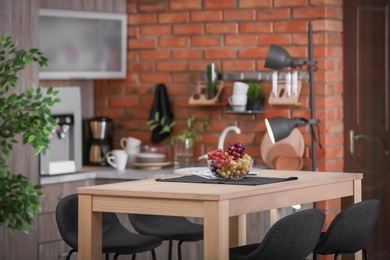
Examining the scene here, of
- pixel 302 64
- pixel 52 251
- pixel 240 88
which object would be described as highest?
pixel 302 64

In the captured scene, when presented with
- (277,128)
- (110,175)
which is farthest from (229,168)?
(110,175)

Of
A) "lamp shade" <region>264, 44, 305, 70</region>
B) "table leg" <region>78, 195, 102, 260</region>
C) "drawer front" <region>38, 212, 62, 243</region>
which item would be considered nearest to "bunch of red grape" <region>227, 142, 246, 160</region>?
"table leg" <region>78, 195, 102, 260</region>

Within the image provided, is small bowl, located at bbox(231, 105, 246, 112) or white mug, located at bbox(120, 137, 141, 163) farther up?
small bowl, located at bbox(231, 105, 246, 112)

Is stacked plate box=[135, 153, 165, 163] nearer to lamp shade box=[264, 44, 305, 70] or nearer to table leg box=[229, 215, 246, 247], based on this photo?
lamp shade box=[264, 44, 305, 70]

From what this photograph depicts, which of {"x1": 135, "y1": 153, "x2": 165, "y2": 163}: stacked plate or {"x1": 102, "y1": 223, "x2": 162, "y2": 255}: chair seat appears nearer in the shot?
{"x1": 102, "y1": 223, "x2": 162, "y2": 255}: chair seat

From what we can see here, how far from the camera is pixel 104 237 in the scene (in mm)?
5070

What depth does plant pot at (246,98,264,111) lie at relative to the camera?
641 centimetres

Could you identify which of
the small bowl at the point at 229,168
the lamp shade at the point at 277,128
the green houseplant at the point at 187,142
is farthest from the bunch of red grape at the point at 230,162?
the green houseplant at the point at 187,142

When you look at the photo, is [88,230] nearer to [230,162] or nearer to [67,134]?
[230,162]

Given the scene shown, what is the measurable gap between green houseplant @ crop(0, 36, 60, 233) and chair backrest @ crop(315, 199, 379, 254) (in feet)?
5.78

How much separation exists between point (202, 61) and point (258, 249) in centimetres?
256

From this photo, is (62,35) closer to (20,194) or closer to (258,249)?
(20,194)

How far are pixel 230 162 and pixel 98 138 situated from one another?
2425 millimetres

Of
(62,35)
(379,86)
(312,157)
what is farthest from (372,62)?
(62,35)
